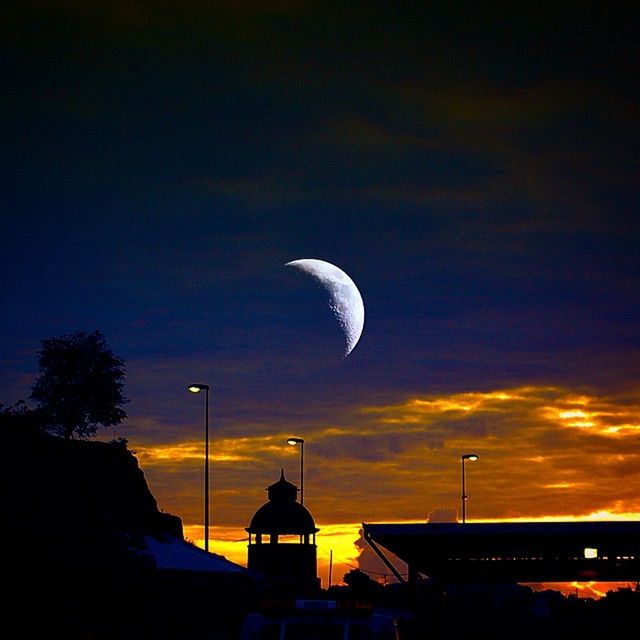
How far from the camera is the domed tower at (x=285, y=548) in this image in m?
101

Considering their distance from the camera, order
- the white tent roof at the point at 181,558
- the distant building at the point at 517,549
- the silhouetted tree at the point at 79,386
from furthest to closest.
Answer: the silhouetted tree at the point at 79,386 < the distant building at the point at 517,549 < the white tent roof at the point at 181,558

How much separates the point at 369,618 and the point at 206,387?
167 feet

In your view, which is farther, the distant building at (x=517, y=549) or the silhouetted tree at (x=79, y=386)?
the silhouetted tree at (x=79, y=386)

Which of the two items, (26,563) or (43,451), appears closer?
(26,563)

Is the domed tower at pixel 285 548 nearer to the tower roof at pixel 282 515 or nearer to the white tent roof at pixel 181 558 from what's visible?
the tower roof at pixel 282 515

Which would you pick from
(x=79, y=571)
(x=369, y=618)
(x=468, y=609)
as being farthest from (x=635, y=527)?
(x=369, y=618)

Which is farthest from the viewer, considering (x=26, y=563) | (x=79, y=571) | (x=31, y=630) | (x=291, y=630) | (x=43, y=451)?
(x=43, y=451)

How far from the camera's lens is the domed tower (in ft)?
331

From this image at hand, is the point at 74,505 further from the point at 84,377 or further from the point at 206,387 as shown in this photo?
the point at 84,377

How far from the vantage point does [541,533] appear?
58812mm

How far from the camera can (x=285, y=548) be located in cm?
10381

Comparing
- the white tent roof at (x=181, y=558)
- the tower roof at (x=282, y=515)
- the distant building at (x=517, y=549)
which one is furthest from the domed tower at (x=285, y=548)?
the white tent roof at (x=181, y=558)

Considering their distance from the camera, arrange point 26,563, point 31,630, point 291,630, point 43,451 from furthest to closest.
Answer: point 43,451 → point 26,563 → point 31,630 → point 291,630

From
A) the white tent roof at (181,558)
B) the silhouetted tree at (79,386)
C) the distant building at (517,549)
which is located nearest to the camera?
the white tent roof at (181,558)
